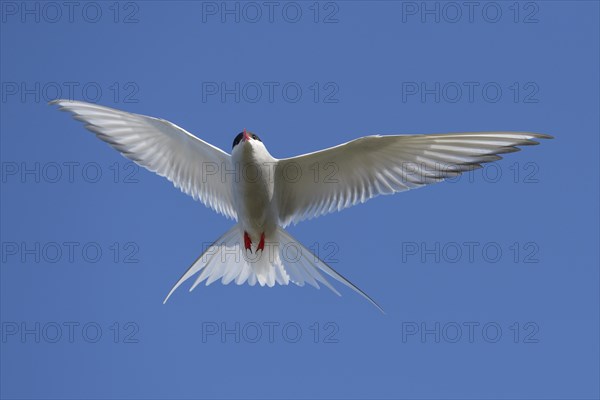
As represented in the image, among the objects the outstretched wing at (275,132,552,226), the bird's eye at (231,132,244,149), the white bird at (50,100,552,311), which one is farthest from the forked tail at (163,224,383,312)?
the bird's eye at (231,132,244,149)

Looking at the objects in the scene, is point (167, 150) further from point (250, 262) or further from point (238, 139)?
point (250, 262)

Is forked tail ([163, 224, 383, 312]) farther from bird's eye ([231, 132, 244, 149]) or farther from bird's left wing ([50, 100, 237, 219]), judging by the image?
bird's eye ([231, 132, 244, 149])

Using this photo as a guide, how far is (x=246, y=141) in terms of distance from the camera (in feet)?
25.2

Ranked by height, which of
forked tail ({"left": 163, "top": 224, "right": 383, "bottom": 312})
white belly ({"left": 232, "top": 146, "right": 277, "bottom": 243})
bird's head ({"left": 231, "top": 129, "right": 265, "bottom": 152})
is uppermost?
bird's head ({"left": 231, "top": 129, "right": 265, "bottom": 152})

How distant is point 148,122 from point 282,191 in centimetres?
138

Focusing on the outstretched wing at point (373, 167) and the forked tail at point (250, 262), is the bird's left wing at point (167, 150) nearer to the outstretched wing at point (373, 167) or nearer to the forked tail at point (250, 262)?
the forked tail at point (250, 262)

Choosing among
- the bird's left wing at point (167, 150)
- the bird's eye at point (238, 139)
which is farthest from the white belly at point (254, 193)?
the bird's left wing at point (167, 150)

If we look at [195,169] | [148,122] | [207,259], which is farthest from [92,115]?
[207,259]

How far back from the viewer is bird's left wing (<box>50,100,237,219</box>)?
7.82m

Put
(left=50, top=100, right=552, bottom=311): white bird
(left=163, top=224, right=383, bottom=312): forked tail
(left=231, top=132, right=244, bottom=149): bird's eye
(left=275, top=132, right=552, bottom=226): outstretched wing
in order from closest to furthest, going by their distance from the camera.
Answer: (left=275, top=132, right=552, bottom=226): outstretched wing < (left=50, top=100, right=552, bottom=311): white bird < (left=231, top=132, right=244, bottom=149): bird's eye < (left=163, top=224, right=383, bottom=312): forked tail

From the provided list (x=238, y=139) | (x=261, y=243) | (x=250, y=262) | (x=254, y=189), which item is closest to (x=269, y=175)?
(x=254, y=189)

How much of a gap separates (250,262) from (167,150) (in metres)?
1.31

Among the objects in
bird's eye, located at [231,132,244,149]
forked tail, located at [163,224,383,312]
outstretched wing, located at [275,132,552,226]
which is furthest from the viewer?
forked tail, located at [163,224,383,312]

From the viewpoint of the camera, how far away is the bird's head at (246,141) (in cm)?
766
